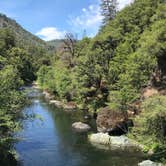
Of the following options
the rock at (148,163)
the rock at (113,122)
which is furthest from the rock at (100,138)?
the rock at (148,163)

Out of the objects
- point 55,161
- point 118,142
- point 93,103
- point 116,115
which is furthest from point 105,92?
point 55,161

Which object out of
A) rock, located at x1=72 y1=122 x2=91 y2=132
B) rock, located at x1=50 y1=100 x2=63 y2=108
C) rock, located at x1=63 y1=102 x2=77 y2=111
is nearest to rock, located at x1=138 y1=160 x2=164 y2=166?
rock, located at x1=72 y1=122 x2=91 y2=132

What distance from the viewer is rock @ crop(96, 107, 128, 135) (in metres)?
44.0

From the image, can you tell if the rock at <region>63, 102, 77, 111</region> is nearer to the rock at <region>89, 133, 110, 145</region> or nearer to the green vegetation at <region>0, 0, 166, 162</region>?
the green vegetation at <region>0, 0, 166, 162</region>

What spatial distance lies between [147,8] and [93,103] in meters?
24.4

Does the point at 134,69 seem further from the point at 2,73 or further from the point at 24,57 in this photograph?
the point at 24,57

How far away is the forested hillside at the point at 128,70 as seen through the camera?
3444 cm

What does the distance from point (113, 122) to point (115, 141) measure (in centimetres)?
398

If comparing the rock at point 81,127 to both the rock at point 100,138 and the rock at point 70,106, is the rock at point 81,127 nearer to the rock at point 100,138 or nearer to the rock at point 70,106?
the rock at point 100,138

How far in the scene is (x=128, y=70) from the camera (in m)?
51.5

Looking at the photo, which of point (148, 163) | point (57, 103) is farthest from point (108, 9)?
point (148, 163)

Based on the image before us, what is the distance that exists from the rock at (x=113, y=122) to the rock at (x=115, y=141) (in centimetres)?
173

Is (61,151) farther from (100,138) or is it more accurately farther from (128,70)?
(128,70)

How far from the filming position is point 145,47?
A: 148 feet
